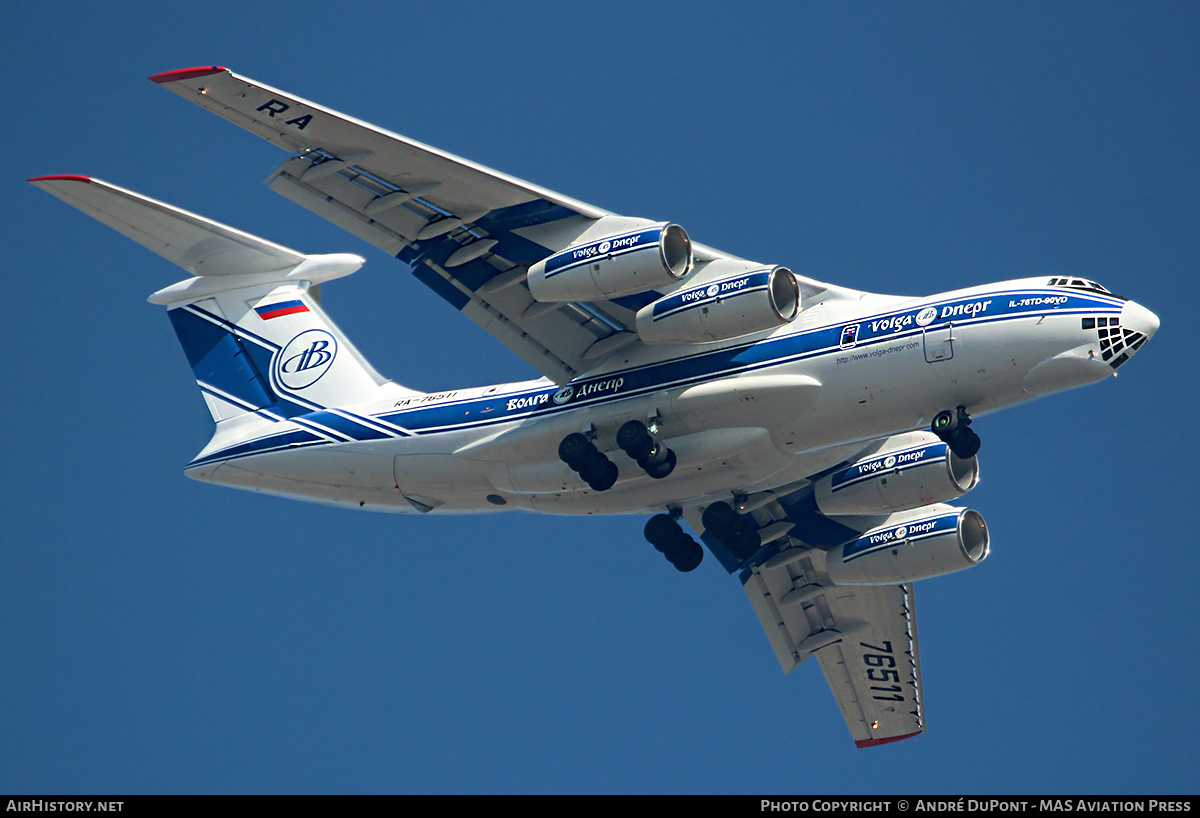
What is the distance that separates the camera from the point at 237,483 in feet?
49.8

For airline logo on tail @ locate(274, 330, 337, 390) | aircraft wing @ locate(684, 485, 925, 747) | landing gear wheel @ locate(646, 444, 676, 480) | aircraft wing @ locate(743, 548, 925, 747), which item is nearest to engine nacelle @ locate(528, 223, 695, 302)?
landing gear wheel @ locate(646, 444, 676, 480)

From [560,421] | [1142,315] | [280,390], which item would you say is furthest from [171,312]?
[1142,315]

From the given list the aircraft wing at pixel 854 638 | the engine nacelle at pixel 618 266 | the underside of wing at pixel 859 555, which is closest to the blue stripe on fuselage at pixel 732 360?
the engine nacelle at pixel 618 266

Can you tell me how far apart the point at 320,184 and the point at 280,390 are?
2.69 metres

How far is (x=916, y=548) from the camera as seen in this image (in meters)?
15.4

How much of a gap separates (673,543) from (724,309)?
2878 millimetres

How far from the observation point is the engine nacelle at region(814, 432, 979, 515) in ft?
47.5

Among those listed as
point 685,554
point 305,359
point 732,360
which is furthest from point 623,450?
point 305,359

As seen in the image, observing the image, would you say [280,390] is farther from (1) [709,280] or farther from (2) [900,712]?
(2) [900,712]

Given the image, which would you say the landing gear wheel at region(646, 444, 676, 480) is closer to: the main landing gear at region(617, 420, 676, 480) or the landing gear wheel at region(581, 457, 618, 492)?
the main landing gear at region(617, 420, 676, 480)

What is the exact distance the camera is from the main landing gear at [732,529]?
14698mm

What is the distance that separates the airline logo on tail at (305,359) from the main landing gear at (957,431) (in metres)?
6.05

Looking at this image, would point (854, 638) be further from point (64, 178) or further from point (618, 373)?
point (64, 178)

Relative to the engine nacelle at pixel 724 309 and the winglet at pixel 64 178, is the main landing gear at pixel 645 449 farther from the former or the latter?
the winglet at pixel 64 178
